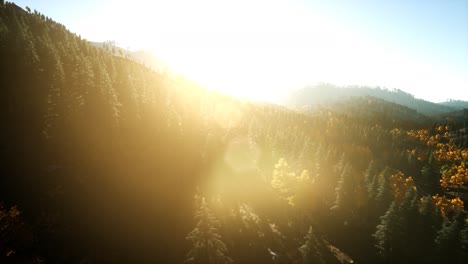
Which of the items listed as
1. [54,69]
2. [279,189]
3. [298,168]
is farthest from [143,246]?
[298,168]

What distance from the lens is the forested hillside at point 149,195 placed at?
3488cm

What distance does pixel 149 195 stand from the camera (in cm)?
4941

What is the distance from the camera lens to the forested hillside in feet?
114

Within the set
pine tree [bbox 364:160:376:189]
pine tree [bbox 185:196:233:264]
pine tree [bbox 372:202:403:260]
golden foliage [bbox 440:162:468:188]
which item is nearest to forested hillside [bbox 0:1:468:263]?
pine tree [bbox 185:196:233:264]

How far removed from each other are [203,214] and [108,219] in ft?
90.8

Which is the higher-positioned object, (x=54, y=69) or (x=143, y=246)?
(x=54, y=69)

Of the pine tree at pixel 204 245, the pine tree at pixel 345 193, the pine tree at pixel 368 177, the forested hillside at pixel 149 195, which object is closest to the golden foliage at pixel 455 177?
the forested hillside at pixel 149 195

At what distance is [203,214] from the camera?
20.5m

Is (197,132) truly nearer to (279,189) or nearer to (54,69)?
(279,189)

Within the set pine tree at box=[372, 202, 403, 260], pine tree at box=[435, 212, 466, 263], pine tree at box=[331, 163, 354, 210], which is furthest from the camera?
pine tree at box=[331, 163, 354, 210]

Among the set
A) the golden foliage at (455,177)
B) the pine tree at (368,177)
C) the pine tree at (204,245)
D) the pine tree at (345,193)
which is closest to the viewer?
the pine tree at (204,245)

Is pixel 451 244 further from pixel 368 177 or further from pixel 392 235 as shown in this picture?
pixel 368 177

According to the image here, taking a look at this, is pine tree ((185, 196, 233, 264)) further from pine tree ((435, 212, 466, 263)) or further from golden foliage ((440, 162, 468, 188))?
golden foliage ((440, 162, 468, 188))

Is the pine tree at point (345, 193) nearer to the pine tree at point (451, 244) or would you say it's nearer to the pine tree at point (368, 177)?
the pine tree at point (368, 177)
